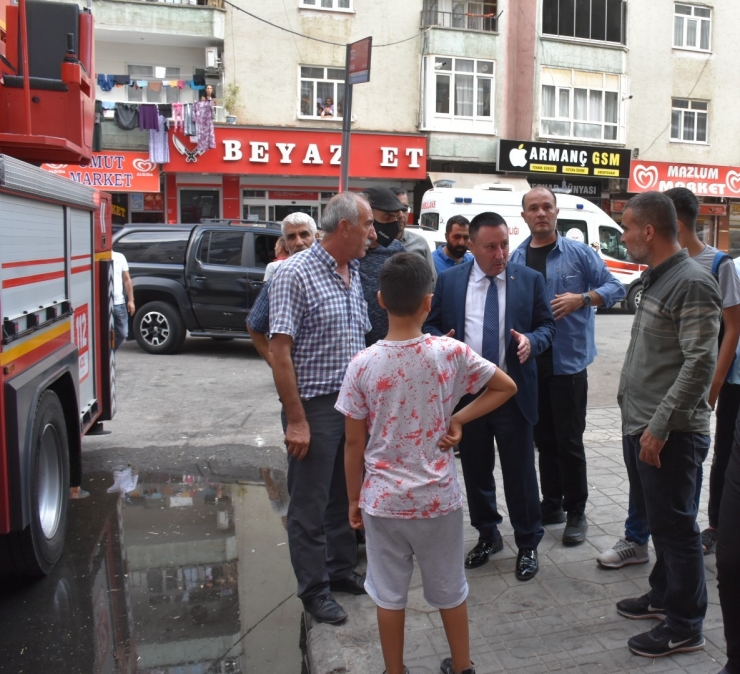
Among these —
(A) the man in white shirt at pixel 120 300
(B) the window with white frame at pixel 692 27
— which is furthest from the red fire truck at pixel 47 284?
(B) the window with white frame at pixel 692 27

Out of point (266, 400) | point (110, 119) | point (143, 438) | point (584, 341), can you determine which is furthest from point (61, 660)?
point (110, 119)

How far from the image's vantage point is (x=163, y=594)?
403cm

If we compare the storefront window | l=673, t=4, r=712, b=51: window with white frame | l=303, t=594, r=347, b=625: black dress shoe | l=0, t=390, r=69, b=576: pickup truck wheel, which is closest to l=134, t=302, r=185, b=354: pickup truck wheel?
l=0, t=390, r=69, b=576: pickup truck wheel

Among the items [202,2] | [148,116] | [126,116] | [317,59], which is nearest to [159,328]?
[148,116]

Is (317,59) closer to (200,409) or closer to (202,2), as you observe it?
(202,2)

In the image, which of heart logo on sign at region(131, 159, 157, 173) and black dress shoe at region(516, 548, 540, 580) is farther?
heart logo on sign at region(131, 159, 157, 173)

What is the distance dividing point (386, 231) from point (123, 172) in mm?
18607

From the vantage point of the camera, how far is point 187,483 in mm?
5867

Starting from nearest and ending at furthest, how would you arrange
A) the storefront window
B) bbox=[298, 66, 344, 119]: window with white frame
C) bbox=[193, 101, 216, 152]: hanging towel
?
1. bbox=[193, 101, 216, 152]: hanging towel
2. the storefront window
3. bbox=[298, 66, 344, 119]: window with white frame

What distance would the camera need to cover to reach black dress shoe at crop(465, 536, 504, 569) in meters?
4.09

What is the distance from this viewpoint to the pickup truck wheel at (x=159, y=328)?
11438mm

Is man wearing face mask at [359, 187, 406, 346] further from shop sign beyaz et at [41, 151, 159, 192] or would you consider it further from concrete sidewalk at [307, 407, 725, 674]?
shop sign beyaz et at [41, 151, 159, 192]

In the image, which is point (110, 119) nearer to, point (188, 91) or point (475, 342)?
point (188, 91)

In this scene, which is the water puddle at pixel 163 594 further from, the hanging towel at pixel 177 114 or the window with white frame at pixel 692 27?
the window with white frame at pixel 692 27
